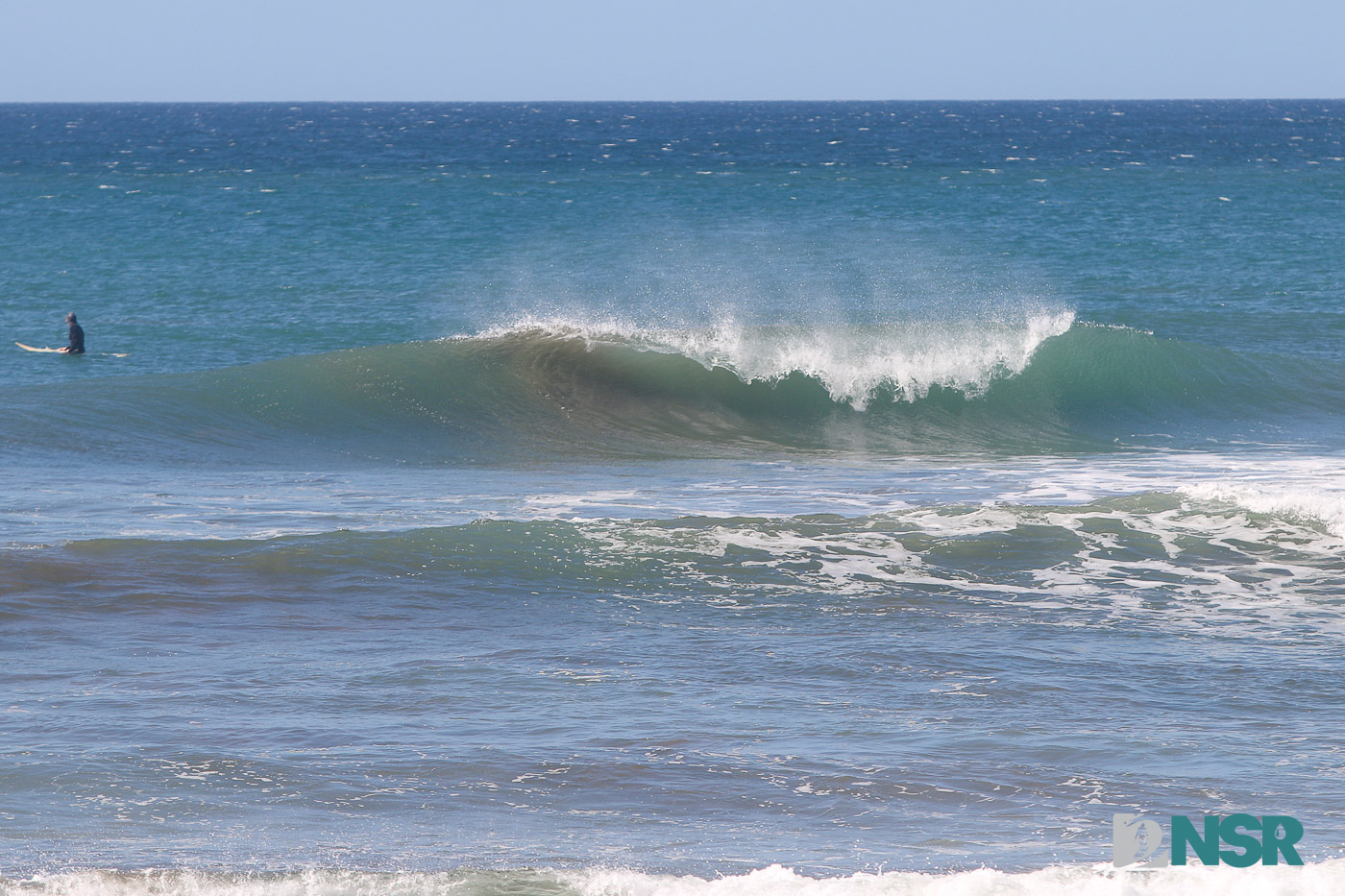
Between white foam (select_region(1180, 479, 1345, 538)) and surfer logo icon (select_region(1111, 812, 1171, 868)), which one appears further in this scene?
white foam (select_region(1180, 479, 1345, 538))

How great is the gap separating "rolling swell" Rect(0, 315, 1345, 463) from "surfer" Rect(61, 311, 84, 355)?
14.7ft

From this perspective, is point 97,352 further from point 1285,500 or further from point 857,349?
point 1285,500

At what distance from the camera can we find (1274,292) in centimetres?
2759

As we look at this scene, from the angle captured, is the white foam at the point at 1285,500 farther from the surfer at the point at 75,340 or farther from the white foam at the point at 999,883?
the surfer at the point at 75,340

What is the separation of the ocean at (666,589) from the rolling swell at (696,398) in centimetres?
9

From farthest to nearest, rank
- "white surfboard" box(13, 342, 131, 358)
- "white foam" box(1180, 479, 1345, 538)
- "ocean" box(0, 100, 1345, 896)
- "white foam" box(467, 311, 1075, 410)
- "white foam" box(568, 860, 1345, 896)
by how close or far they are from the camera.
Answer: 1. "white surfboard" box(13, 342, 131, 358)
2. "white foam" box(467, 311, 1075, 410)
3. "white foam" box(1180, 479, 1345, 538)
4. "ocean" box(0, 100, 1345, 896)
5. "white foam" box(568, 860, 1345, 896)

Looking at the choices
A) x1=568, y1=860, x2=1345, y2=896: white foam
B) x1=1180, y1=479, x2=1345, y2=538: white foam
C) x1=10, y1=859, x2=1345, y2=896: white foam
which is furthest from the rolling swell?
x1=568, y1=860, x2=1345, y2=896: white foam

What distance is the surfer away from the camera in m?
21.1

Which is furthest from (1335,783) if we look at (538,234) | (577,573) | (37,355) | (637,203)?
(637,203)

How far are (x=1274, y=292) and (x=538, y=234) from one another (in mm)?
18742

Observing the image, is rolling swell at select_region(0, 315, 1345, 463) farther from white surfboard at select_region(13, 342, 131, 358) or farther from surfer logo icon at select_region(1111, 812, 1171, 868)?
surfer logo icon at select_region(1111, 812, 1171, 868)

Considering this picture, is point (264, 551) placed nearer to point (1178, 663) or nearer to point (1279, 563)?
point (1178, 663)

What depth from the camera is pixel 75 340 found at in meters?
21.3

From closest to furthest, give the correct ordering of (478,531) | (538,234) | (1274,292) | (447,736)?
(447,736) → (478,531) → (1274,292) → (538,234)
